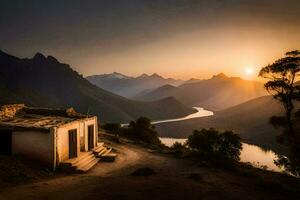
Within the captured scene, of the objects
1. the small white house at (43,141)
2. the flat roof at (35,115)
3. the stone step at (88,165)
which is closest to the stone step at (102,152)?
the stone step at (88,165)

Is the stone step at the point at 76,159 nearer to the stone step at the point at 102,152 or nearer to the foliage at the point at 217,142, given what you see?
the stone step at the point at 102,152

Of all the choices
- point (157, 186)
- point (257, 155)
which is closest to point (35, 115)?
point (157, 186)

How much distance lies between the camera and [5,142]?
69.0 feet

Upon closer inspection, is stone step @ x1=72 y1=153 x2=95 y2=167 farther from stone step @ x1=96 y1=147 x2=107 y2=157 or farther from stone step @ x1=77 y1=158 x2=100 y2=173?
stone step @ x1=96 y1=147 x2=107 y2=157

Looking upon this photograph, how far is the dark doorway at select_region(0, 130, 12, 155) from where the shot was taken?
20906 mm

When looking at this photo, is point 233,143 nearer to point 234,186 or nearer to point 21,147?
point 234,186

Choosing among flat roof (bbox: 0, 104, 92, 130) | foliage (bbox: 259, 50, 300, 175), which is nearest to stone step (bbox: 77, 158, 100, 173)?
flat roof (bbox: 0, 104, 92, 130)

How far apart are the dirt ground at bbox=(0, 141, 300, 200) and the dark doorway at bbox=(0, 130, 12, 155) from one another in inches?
190

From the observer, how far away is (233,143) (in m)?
47.0

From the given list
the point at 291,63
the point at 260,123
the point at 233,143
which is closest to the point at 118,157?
the point at 291,63

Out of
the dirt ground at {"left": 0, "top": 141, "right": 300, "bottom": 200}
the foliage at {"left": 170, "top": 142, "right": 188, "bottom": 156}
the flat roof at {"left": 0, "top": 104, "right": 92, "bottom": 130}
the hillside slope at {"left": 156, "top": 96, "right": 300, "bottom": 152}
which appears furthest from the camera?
the hillside slope at {"left": 156, "top": 96, "right": 300, "bottom": 152}

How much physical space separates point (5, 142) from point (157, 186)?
10.9 meters

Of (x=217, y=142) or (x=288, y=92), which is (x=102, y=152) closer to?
(x=288, y=92)

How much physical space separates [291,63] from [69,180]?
2062cm
